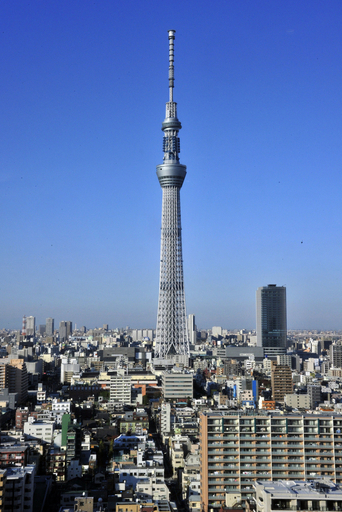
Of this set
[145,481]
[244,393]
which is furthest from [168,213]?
[145,481]

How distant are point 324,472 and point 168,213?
32722mm

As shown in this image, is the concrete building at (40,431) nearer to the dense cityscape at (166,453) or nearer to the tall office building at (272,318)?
the dense cityscape at (166,453)

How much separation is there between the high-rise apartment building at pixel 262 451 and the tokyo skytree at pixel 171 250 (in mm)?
30364

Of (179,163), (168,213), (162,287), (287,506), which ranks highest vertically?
(179,163)

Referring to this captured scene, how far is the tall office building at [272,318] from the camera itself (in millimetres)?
64681

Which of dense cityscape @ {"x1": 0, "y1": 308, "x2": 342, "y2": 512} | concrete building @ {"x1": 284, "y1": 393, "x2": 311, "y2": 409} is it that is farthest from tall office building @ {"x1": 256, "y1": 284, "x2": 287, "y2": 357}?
dense cityscape @ {"x1": 0, "y1": 308, "x2": 342, "y2": 512}

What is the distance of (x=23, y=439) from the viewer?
20.2 meters

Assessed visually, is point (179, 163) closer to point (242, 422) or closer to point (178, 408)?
point (178, 408)

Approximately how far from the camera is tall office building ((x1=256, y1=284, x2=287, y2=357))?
6468cm

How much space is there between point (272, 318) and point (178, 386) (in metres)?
33.8

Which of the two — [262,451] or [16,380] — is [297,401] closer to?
[16,380]

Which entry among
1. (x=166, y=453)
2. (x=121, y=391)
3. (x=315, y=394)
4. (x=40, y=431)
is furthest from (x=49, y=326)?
(x=166, y=453)

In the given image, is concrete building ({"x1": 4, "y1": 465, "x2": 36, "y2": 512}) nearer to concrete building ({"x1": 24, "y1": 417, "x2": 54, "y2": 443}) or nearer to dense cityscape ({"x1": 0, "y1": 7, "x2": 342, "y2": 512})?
dense cityscape ({"x1": 0, "y1": 7, "x2": 342, "y2": 512})

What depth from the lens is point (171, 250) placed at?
46719mm
